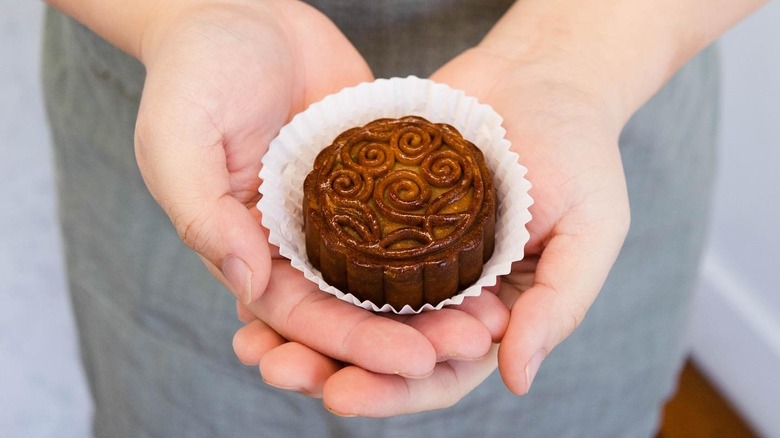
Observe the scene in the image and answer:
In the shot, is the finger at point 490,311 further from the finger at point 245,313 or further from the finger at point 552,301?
the finger at point 245,313

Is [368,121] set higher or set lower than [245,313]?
higher

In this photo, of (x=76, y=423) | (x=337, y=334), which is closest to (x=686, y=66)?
(x=337, y=334)

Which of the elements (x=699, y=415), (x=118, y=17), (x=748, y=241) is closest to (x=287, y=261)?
(x=118, y=17)

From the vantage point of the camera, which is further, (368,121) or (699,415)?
(699,415)

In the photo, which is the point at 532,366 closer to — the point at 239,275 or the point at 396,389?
the point at 396,389

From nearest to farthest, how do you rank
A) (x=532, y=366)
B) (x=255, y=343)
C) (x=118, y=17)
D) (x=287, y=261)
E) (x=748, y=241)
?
(x=532, y=366) → (x=255, y=343) → (x=287, y=261) → (x=118, y=17) → (x=748, y=241)

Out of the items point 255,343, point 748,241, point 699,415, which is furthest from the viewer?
point 699,415

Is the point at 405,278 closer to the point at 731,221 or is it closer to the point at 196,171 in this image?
the point at 196,171
